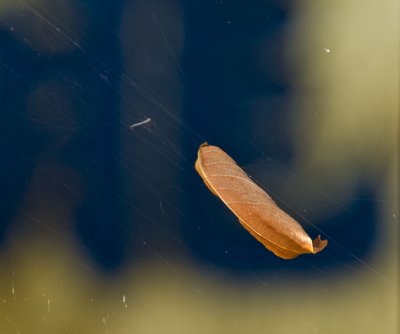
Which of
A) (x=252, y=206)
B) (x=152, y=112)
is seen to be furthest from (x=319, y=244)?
(x=152, y=112)

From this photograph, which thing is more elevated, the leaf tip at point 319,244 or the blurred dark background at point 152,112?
the blurred dark background at point 152,112

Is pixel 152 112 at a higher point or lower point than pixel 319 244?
higher

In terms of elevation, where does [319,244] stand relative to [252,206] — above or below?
below

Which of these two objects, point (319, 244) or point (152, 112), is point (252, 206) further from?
point (152, 112)

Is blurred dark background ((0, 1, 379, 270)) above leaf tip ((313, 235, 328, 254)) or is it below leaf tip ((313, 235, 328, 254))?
above

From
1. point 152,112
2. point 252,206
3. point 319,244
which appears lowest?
point 319,244

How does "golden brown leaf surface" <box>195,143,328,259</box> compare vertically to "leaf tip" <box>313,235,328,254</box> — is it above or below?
above

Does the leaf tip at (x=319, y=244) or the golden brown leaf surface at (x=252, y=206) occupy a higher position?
the golden brown leaf surface at (x=252, y=206)

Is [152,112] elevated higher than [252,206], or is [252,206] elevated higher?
[152,112]

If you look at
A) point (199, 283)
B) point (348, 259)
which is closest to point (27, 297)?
point (199, 283)
